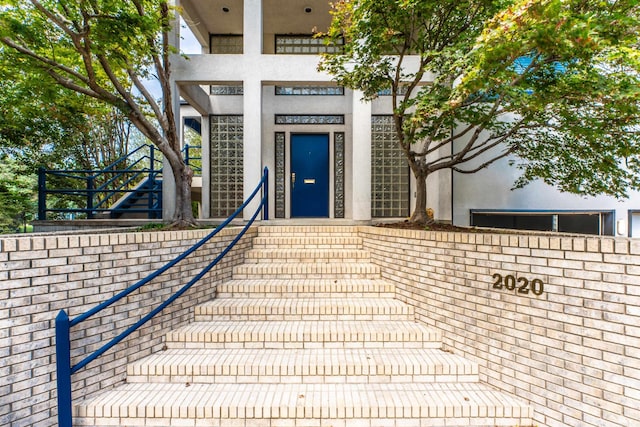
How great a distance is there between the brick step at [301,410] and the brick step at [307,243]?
220cm

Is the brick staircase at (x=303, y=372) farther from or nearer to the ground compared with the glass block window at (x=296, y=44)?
nearer to the ground

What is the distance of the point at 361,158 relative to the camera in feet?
17.3

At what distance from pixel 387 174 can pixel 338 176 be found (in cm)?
121

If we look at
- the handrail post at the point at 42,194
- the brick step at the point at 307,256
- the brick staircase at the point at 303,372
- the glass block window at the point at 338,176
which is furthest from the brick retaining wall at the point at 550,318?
the handrail post at the point at 42,194

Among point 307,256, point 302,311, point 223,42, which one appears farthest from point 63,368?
point 223,42

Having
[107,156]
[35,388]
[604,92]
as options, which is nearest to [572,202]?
[604,92]

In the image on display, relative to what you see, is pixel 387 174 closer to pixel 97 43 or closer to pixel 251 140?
pixel 251 140

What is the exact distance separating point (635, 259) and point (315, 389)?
2393 mm

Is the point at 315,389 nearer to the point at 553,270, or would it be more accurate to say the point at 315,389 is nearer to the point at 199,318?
the point at 199,318

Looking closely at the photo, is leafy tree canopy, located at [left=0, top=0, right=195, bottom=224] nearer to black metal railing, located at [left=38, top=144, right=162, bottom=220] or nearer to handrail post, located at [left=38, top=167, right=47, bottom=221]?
black metal railing, located at [left=38, top=144, right=162, bottom=220]

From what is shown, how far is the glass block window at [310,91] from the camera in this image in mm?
6640

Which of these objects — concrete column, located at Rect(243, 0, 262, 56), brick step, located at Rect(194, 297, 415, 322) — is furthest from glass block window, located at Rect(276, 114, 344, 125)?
brick step, located at Rect(194, 297, 415, 322)

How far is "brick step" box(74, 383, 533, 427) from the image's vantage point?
201cm

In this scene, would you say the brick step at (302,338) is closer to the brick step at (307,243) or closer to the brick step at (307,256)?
the brick step at (307,256)
